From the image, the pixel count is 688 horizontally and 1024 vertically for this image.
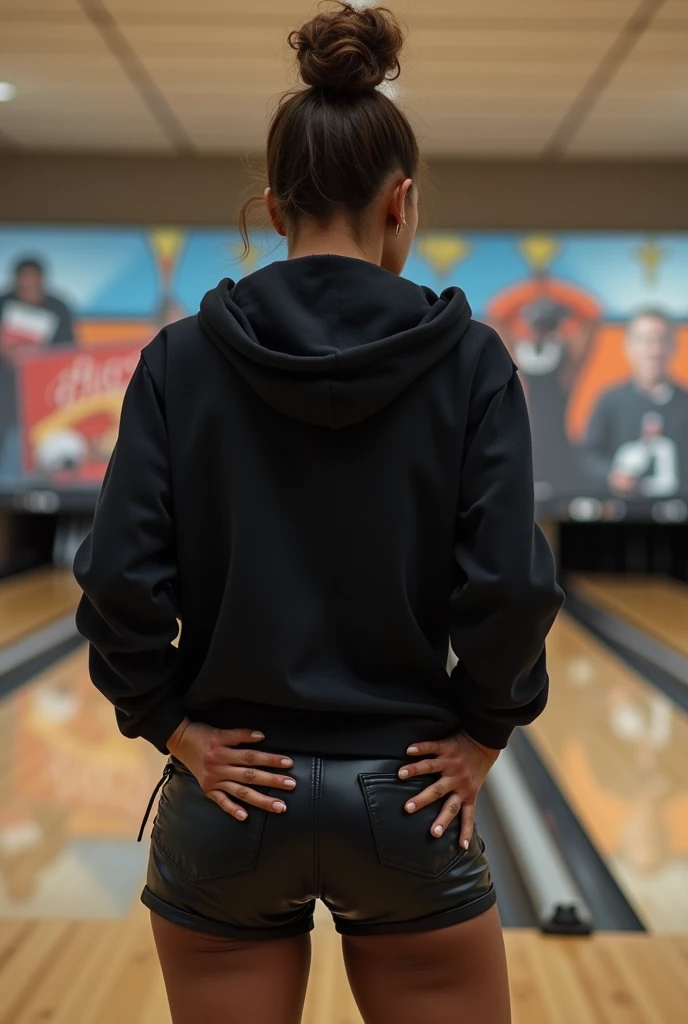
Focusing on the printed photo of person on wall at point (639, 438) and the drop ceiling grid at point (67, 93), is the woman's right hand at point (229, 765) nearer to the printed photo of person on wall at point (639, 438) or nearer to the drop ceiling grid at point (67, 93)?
the drop ceiling grid at point (67, 93)

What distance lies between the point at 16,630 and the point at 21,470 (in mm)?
1992

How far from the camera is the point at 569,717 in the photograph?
4.12 meters

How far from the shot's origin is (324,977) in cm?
208

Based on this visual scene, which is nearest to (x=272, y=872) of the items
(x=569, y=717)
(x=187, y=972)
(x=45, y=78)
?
(x=187, y=972)

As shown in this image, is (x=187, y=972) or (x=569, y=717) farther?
(x=569, y=717)

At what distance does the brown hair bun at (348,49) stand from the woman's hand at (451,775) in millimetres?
534

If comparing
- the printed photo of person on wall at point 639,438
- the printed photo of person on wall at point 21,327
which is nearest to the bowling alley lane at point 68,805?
the printed photo of person on wall at point 21,327

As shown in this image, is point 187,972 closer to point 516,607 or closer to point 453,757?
point 453,757

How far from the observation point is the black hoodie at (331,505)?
892 millimetres

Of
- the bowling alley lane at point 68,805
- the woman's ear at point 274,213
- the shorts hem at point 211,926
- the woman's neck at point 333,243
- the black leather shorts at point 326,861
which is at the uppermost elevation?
the woman's ear at point 274,213

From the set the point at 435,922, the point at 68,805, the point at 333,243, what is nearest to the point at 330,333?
the point at 333,243

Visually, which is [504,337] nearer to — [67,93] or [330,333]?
[67,93]

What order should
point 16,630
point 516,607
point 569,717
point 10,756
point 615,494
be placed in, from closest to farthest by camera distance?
1. point 516,607
2. point 10,756
3. point 569,717
4. point 16,630
5. point 615,494

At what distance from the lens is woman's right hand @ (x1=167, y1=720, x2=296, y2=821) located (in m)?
0.89
